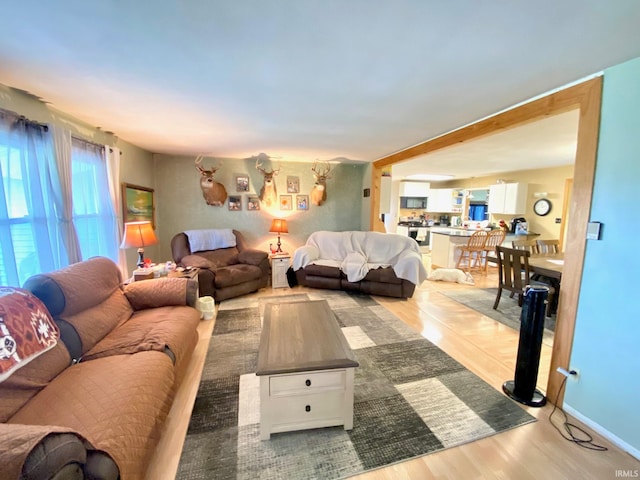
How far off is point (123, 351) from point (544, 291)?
298cm

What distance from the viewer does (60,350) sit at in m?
1.57

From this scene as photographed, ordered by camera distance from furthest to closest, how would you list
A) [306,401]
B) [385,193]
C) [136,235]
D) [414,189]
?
[414,189]
[385,193]
[136,235]
[306,401]

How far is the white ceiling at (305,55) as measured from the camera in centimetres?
115

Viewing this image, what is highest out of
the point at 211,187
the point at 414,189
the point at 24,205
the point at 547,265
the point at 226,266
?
the point at 414,189

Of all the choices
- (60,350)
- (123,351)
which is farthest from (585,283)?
(60,350)

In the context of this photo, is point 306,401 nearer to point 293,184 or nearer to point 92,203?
point 92,203

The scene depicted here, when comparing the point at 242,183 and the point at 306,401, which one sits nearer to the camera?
the point at 306,401

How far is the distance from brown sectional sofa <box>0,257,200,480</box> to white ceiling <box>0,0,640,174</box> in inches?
54.3

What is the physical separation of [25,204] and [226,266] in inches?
98.1

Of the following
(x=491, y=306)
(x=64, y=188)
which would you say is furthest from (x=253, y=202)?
(x=491, y=306)

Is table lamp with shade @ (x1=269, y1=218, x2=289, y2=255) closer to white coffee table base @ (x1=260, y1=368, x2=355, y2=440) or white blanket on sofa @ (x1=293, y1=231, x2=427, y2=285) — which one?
white blanket on sofa @ (x1=293, y1=231, x2=427, y2=285)

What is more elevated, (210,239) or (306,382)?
(210,239)

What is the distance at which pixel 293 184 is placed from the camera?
5062 mm

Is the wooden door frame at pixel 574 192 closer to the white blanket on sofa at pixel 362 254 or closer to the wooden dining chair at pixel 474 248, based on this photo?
the white blanket on sofa at pixel 362 254
